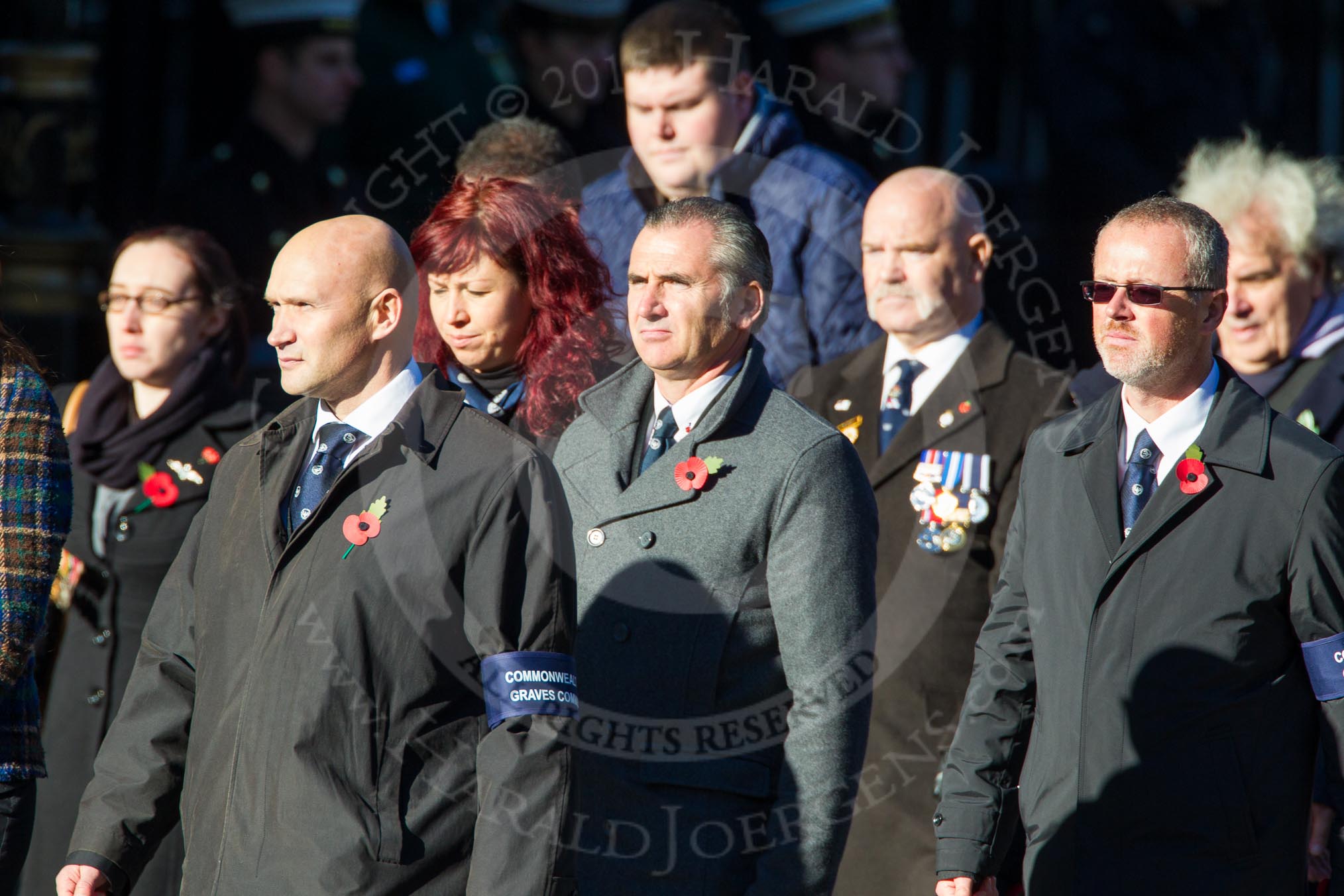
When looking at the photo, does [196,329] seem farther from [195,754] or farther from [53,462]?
[195,754]

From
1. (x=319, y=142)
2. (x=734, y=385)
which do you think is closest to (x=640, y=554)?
(x=734, y=385)

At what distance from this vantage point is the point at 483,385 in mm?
4355

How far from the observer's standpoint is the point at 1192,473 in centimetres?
344

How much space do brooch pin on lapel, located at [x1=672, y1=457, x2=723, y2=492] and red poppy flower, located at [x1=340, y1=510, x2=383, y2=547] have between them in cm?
72

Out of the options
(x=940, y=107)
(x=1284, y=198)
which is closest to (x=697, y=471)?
(x=1284, y=198)

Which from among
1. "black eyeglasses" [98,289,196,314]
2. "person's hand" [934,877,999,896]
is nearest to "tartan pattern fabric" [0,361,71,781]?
"black eyeglasses" [98,289,196,314]

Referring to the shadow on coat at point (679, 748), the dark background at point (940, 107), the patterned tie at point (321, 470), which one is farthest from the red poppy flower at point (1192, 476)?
the dark background at point (940, 107)

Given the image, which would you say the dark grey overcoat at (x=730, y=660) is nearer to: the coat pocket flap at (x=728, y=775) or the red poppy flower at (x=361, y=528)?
the coat pocket flap at (x=728, y=775)

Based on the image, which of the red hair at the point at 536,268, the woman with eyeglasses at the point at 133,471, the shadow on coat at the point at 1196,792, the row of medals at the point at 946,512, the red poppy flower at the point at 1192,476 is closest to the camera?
the shadow on coat at the point at 1196,792

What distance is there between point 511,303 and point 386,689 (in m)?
1.45

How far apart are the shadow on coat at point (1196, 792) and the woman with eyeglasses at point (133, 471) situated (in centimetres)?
268

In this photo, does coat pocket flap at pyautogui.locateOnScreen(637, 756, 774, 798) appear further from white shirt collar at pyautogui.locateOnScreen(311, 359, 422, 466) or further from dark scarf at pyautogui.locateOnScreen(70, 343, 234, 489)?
dark scarf at pyautogui.locateOnScreen(70, 343, 234, 489)

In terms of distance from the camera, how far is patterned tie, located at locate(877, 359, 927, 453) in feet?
15.6

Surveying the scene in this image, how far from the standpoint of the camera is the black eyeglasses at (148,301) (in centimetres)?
523
